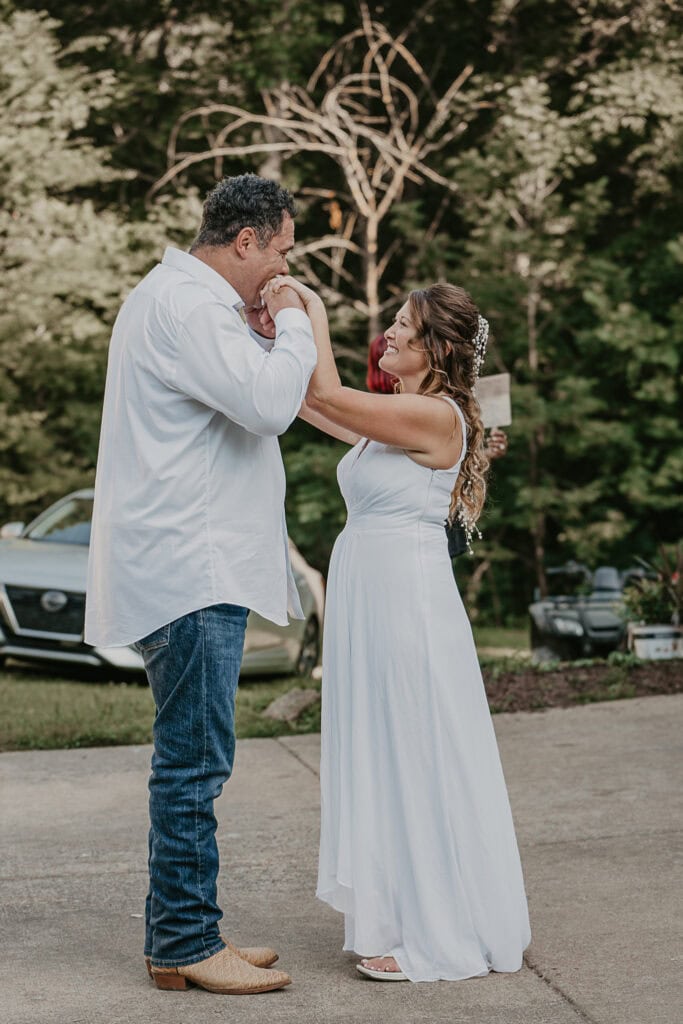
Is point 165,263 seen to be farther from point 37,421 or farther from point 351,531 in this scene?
point 37,421

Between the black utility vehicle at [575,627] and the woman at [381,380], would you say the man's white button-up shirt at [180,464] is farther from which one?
the black utility vehicle at [575,627]

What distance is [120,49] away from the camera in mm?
22781

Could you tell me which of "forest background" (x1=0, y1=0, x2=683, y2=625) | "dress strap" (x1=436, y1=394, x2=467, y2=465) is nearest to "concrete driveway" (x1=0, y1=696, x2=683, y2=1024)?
"dress strap" (x1=436, y1=394, x2=467, y2=465)

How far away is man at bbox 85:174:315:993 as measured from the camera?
3.82 meters

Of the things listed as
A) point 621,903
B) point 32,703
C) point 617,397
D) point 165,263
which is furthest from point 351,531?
point 617,397

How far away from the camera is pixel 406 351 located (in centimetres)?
429

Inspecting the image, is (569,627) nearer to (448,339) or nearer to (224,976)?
(448,339)

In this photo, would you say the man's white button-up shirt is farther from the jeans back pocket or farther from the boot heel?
the boot heel

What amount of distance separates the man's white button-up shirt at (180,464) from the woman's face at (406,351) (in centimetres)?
50

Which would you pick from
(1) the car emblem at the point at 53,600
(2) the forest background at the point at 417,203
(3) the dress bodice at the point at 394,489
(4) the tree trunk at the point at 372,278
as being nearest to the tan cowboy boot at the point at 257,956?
(3) the dress bodice at the point at 394,489

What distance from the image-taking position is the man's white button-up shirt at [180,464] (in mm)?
3762

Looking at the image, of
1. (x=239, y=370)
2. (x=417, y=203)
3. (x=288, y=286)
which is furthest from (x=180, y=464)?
(x=417, y=203)

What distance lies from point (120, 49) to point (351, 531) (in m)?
20.1

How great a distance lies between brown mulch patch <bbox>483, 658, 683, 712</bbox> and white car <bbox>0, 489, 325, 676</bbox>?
1.90 m
